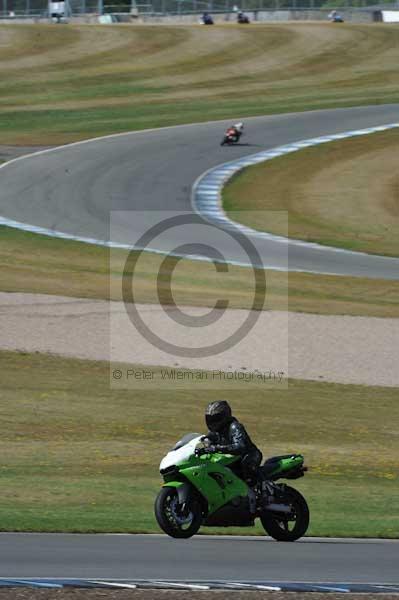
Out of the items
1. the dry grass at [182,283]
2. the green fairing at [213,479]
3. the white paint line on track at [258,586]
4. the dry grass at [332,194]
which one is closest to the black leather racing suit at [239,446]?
the green fairing at [213,479]

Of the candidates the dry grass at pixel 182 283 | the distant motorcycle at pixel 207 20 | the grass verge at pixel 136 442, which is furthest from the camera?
the distant motorcycle at pixel 207 20

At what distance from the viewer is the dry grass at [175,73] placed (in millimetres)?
59062

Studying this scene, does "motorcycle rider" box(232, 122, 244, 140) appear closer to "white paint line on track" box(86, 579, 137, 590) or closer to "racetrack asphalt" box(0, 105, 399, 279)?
"racetrack asphalt" box(0, 105, 399, 279)

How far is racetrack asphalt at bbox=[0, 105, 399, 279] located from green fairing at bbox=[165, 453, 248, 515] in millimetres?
20622

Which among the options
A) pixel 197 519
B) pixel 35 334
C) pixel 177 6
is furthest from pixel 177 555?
pixel 177 6

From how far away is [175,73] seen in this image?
6938cm

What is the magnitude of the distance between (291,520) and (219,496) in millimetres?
858

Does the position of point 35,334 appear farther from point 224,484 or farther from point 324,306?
point 224,484

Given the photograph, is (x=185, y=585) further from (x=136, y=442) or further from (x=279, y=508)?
(x=136, y=442)

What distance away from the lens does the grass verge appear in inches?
550

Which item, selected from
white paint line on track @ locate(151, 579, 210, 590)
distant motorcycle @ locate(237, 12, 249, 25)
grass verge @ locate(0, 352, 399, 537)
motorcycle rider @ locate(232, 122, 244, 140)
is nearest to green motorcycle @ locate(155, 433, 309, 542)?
grass verge @ locate(0, 352, 399, 537)

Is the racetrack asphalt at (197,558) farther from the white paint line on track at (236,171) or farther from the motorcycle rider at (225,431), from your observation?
the white paint line on track at (236,171)

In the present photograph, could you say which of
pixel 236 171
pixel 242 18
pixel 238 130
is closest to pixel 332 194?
pixel 236 171

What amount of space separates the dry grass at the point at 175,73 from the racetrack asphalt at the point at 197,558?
40701 mm
